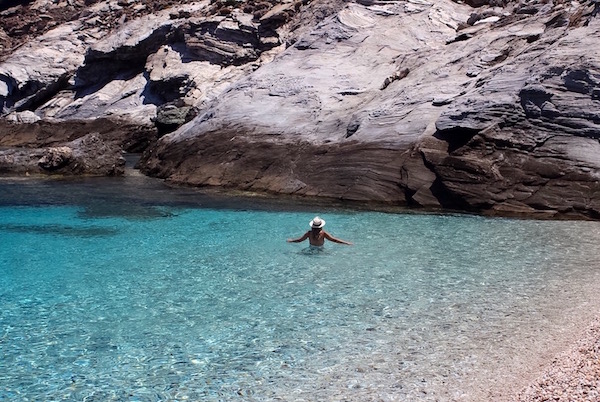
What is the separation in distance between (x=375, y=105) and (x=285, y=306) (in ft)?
42.3

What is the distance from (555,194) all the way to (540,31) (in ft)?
23.5

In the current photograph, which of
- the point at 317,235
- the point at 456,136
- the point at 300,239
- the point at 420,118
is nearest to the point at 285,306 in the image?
the point at 317,235

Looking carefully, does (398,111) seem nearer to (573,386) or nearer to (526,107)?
Result: (526,107)

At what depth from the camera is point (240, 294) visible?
33.1ft

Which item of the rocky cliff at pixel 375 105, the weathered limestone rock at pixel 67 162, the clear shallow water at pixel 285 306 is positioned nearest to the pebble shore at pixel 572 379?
the clear shallow water at pixel 285 306

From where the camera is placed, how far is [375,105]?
21.1 meters

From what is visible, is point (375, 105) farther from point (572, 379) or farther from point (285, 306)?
point (572, 379)

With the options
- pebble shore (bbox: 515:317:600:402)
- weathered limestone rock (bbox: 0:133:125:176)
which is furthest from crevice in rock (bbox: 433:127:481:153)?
weathered limestone rock (bbox: 0:133:125:176)

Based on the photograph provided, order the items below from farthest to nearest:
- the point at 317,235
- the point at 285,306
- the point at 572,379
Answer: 1. the point at 317,235
2. the point at 285,306
3. the point at 572,379

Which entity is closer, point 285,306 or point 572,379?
point 572,379

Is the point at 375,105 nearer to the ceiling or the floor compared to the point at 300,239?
nearer to the ceiling

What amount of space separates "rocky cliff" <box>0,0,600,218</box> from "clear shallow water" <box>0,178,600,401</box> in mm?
1946

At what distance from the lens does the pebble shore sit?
562cm

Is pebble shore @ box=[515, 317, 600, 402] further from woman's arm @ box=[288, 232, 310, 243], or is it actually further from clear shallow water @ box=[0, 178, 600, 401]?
woman's arm @ box=[288, 232, 310, 243]
